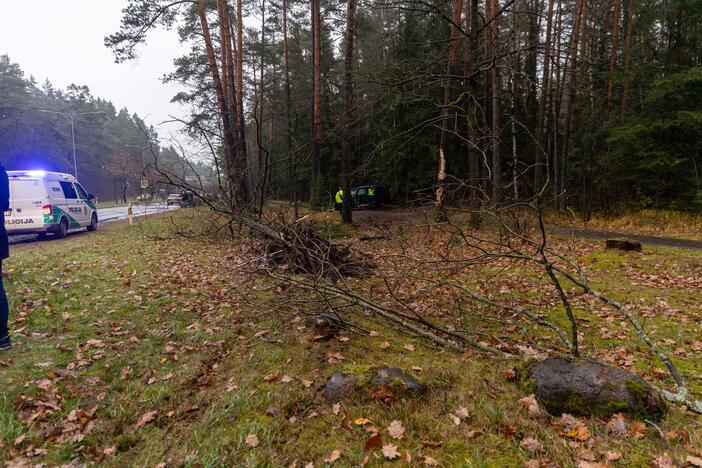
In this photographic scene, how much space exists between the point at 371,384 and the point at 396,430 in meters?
0.56

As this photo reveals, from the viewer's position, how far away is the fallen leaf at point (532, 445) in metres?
2.68

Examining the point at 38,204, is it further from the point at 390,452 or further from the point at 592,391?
the point at 592,391

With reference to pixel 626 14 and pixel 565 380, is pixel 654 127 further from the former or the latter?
pixel 565 380

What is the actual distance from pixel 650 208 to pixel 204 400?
17503 millimetres

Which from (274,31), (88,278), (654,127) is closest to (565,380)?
(88,278)

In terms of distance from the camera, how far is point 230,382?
393cm

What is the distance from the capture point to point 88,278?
291 inches

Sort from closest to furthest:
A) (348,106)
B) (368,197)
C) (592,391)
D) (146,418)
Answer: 1. (592,391)
2. (146,418)
3. (348,106)
4. (368,197)

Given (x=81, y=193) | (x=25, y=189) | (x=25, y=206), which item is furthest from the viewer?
(x=81, y=193)

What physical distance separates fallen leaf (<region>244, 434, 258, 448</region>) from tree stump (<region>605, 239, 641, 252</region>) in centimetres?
1025

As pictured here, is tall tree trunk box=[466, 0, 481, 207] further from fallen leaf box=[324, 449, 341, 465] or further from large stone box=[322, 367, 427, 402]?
fallen leaf box=[324, 449, 341, 465]

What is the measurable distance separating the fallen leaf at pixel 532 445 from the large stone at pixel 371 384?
0.91m

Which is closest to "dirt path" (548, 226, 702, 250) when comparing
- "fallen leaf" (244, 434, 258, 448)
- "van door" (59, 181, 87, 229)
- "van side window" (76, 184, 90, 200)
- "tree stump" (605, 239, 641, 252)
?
"tree stump" (605, 239, 641, 252)

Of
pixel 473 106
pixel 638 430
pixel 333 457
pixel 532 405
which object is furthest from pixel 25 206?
pixel 638 430
